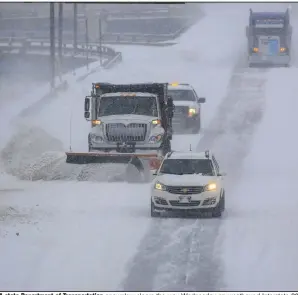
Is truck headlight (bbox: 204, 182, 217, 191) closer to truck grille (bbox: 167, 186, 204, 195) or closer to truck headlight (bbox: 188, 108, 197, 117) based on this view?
truck grille (bbox: 167, 186, 204, 195)

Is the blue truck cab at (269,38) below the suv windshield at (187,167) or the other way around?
the other way around

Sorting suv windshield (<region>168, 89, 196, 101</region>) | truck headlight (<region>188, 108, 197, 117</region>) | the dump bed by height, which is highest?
the dump bed

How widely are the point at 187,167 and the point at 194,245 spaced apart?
6.36 feet

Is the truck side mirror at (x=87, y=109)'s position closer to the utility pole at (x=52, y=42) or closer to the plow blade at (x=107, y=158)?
the plow blade at (x=107, y=158)

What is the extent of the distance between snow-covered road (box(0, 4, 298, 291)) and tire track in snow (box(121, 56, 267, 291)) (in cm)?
2

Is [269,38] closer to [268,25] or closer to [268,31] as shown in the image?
[268,31]

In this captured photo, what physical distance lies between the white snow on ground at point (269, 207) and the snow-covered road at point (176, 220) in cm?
2

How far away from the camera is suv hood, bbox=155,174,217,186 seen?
23.3 metres

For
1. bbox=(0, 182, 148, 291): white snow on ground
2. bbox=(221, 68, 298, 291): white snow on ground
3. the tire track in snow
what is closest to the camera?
the tire track in snow

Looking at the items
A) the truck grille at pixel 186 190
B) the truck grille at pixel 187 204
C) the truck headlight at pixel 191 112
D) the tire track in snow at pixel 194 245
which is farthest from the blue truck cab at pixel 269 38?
the truck grille at pixel 187 204

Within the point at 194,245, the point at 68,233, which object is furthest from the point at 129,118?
the point at 194,245

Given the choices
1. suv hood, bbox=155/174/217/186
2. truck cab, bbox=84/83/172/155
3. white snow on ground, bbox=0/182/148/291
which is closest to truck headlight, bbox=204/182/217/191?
suv hood, bbox=155/174/217/186

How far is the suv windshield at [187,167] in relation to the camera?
23.8 m

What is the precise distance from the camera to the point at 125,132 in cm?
2581
